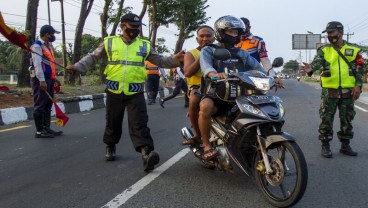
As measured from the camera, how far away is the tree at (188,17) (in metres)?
35.6

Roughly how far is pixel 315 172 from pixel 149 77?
9619 millimetres

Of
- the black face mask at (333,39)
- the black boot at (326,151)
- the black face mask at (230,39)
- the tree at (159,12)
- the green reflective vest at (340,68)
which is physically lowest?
the black boot at (326,151)

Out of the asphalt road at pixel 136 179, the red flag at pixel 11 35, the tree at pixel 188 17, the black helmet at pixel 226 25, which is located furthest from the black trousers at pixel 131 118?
the tree at pixel 188 17

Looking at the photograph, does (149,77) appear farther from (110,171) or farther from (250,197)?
(250,197)

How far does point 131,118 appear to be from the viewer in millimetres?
5430

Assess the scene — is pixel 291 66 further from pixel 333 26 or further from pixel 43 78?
pixel 333 26

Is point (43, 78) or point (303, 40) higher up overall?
point (303, 40)

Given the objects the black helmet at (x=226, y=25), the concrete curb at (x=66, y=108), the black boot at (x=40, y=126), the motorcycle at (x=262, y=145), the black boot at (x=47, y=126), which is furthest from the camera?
the concrete curb at (x=66, y=108)

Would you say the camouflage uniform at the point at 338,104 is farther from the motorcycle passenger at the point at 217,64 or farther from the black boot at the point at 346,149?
the motorcycle passenger at the point at 217,64

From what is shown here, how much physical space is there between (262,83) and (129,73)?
6.33 feet

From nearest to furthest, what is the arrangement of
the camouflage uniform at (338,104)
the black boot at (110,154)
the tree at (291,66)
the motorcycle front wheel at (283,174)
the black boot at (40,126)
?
1. the motorcycle front wheel at (283,174)
2. the black boot at (110,154)
3. the camouflage uniform at (338,104)
4. the black boot at (40,126)
5. the tree at (291,66)

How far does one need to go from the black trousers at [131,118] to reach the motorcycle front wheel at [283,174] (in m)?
1.68

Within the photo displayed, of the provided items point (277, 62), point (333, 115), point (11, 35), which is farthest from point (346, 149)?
point (11, 35)

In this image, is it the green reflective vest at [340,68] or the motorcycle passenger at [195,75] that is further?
the green reflective vest at [340,68]
